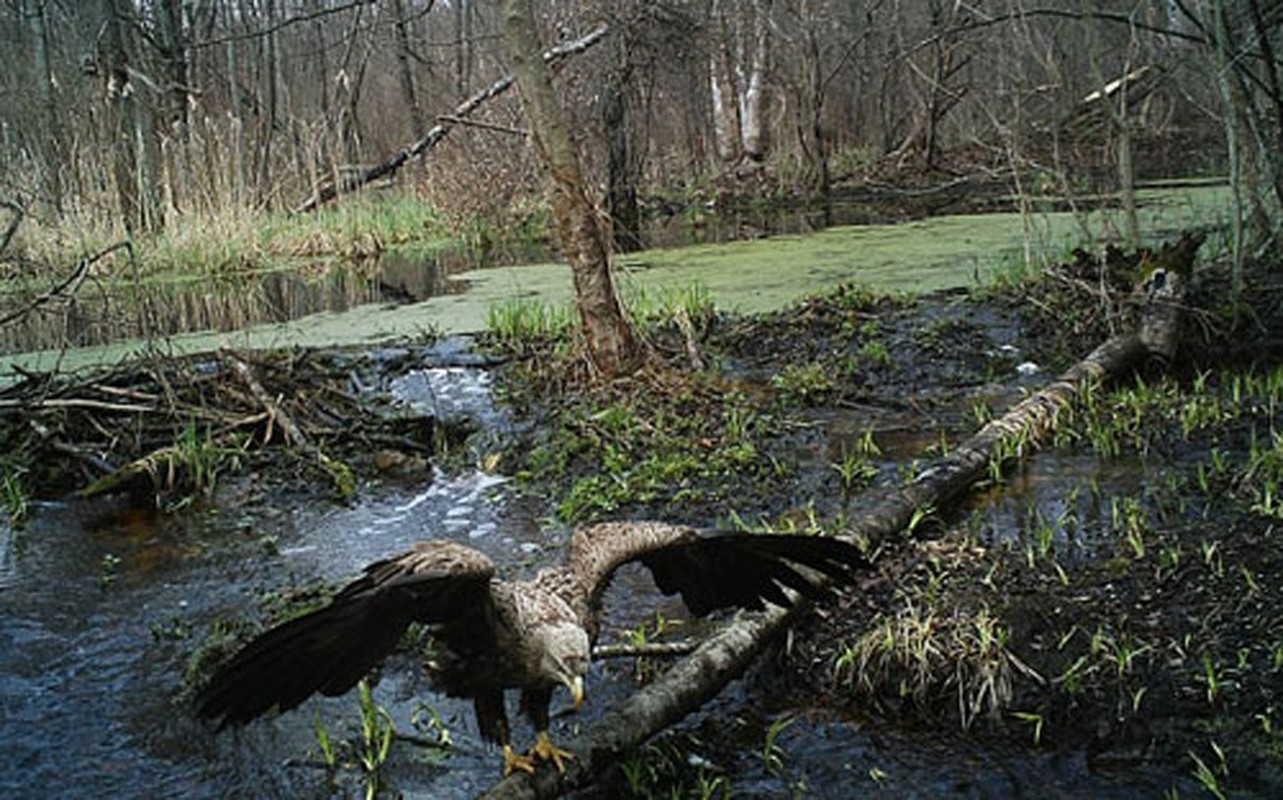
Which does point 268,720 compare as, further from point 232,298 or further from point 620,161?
point 620,161

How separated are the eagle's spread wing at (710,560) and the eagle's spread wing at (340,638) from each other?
0.40 m

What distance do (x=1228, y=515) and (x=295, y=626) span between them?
9.32ft

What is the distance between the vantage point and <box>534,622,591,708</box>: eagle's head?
248 cm

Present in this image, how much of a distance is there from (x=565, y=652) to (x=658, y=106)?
14.4 meters

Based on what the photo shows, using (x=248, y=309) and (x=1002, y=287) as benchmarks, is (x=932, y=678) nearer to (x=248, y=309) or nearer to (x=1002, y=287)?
(x=1002, y=287)

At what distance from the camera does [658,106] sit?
16.2 metres

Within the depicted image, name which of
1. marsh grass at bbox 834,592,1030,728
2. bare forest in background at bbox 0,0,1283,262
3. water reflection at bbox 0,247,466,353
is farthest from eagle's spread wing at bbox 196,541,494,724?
water reflection at bbox 0,247,466,353

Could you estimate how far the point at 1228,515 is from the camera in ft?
11.8

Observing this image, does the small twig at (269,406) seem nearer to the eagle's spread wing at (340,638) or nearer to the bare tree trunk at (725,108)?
the eagle's spread wing at (340,638)

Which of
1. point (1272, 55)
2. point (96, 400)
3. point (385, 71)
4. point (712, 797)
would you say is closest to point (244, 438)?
point (96, 400)

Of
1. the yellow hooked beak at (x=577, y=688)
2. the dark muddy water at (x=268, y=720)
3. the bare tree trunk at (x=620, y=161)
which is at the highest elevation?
the bare tree trunk at (x=620, y=161)

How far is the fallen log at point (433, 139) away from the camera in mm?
11172

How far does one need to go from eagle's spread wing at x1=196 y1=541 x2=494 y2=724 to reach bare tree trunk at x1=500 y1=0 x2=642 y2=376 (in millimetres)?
3277

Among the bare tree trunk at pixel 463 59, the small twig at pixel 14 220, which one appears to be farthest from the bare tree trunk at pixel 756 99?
the small twig at pixel 14 220
